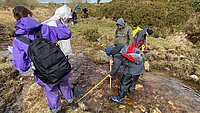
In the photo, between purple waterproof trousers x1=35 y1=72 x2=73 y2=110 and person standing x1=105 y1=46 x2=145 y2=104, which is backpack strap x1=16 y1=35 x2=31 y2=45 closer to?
purple waterproof trousers x1=35 y1=72 x2=73 y2=110

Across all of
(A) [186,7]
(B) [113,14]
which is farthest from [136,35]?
(B) [113,14]

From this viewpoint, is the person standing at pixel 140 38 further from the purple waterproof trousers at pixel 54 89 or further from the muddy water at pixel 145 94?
the purple waterproof trousers at pixel 54 89

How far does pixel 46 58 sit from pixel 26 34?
412 millimetres

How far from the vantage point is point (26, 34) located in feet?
8.71

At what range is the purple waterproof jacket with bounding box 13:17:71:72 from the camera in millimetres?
2584

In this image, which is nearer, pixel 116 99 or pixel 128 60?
pixel 128 60

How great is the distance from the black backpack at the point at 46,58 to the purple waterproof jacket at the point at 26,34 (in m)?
0.06

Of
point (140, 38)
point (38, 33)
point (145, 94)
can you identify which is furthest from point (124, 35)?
point (38, 33)

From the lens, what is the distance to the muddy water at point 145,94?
3.93m

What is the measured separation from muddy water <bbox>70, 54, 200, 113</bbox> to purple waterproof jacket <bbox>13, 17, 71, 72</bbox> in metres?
1.56

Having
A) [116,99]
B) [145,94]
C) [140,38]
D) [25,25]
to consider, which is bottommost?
[145,94]

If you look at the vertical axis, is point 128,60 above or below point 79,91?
above

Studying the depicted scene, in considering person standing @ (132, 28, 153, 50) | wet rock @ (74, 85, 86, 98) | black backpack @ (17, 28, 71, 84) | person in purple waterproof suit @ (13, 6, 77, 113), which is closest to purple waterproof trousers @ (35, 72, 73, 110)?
person in purple waterproof suit @ (13, 6, 77, 113)

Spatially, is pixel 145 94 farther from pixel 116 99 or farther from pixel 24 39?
pixel 24 39
